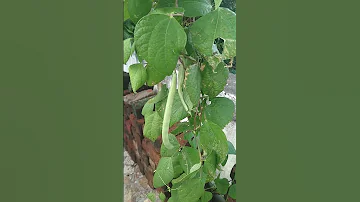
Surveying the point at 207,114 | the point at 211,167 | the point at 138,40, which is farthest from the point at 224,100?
the point at 138,40

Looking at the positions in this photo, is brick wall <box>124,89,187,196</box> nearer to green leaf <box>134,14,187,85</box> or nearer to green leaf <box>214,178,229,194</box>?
green leaf <box>214,178,229,194</box>

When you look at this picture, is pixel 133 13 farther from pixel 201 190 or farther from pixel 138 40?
pixel 201 190

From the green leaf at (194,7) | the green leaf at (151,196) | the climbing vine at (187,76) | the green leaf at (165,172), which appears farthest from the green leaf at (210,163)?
the green leaf at (194,7)

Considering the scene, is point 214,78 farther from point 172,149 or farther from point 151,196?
point 151,196

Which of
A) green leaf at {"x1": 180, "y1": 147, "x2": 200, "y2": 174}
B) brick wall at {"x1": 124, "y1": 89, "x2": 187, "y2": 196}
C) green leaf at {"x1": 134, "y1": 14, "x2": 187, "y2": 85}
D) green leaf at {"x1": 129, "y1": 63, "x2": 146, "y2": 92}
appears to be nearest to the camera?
green leaf at {"x1": 134, "y1": 14, "x2": 187, "y2": 85}

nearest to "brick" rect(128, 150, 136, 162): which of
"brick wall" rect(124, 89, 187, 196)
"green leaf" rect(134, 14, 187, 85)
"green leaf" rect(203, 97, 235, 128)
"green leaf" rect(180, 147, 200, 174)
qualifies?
"brick wall" rect(124, 89, 187, 196)

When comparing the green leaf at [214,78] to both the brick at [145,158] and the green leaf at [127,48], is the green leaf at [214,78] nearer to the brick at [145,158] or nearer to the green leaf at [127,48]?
the green leaf at [127,48]
